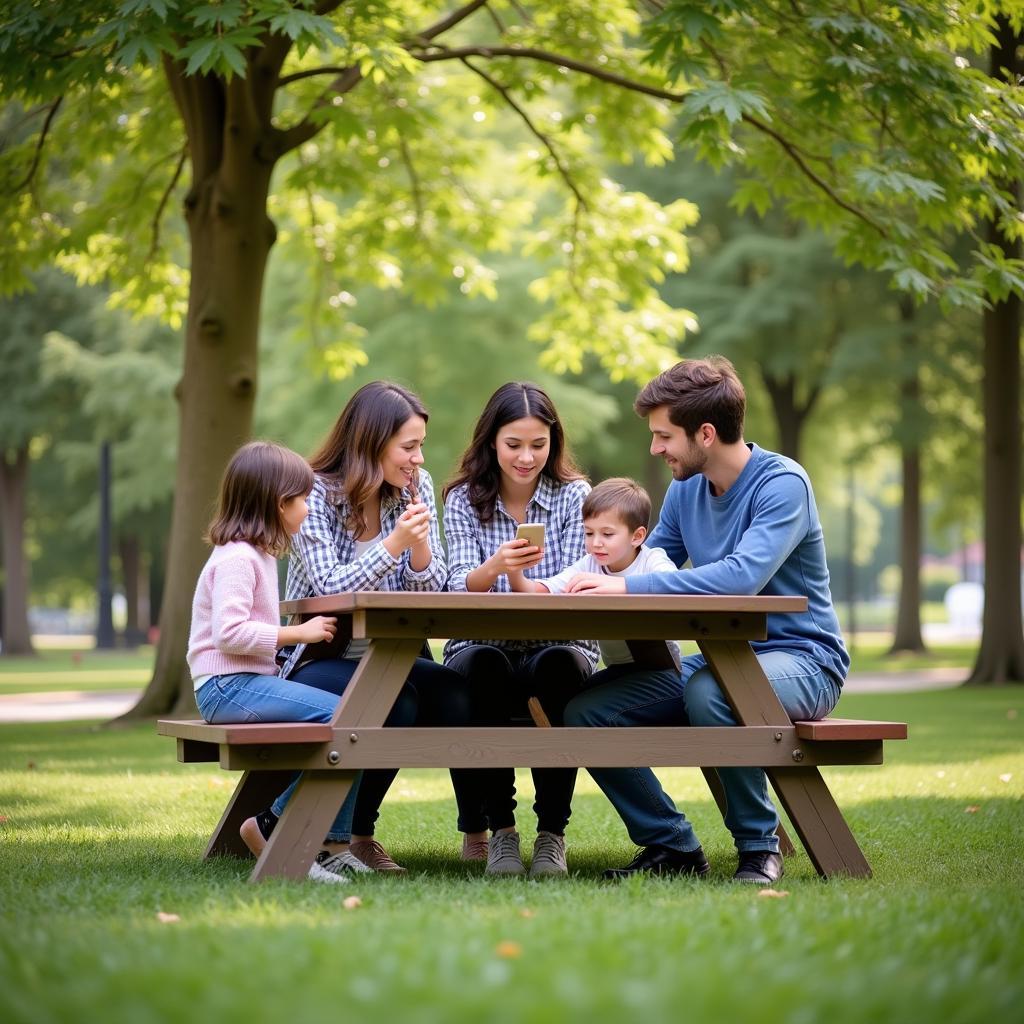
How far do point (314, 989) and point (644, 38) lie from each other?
24.9 feet

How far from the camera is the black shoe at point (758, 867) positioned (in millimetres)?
5035

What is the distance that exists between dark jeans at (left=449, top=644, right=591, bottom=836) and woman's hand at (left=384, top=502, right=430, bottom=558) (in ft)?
1.77

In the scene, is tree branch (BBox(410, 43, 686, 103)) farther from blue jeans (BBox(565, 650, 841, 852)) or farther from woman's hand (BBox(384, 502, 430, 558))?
blue jeans (BBox(565, 650, 841, 852))

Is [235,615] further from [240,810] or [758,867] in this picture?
[758,867]

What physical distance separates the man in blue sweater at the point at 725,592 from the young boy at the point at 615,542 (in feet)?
0.66

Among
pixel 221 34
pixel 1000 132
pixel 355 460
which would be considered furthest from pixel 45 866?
pixel 1000 132

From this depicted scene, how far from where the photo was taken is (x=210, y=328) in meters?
11.8

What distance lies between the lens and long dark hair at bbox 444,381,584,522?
590cm

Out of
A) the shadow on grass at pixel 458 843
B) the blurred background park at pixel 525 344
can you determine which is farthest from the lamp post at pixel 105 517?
the shadow on grass at pixel 458 843

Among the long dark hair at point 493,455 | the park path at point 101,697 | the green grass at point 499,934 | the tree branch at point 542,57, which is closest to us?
the green grass at point 499,934

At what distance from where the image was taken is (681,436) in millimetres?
5402

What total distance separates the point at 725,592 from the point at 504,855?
1.28 m

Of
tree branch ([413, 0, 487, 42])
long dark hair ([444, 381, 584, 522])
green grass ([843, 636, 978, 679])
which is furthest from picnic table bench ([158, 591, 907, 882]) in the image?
green grass ([843, 636, 978, 679])

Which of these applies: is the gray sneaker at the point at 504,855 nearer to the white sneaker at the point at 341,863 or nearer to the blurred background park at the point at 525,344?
the blurred background park at the point at 525,344
